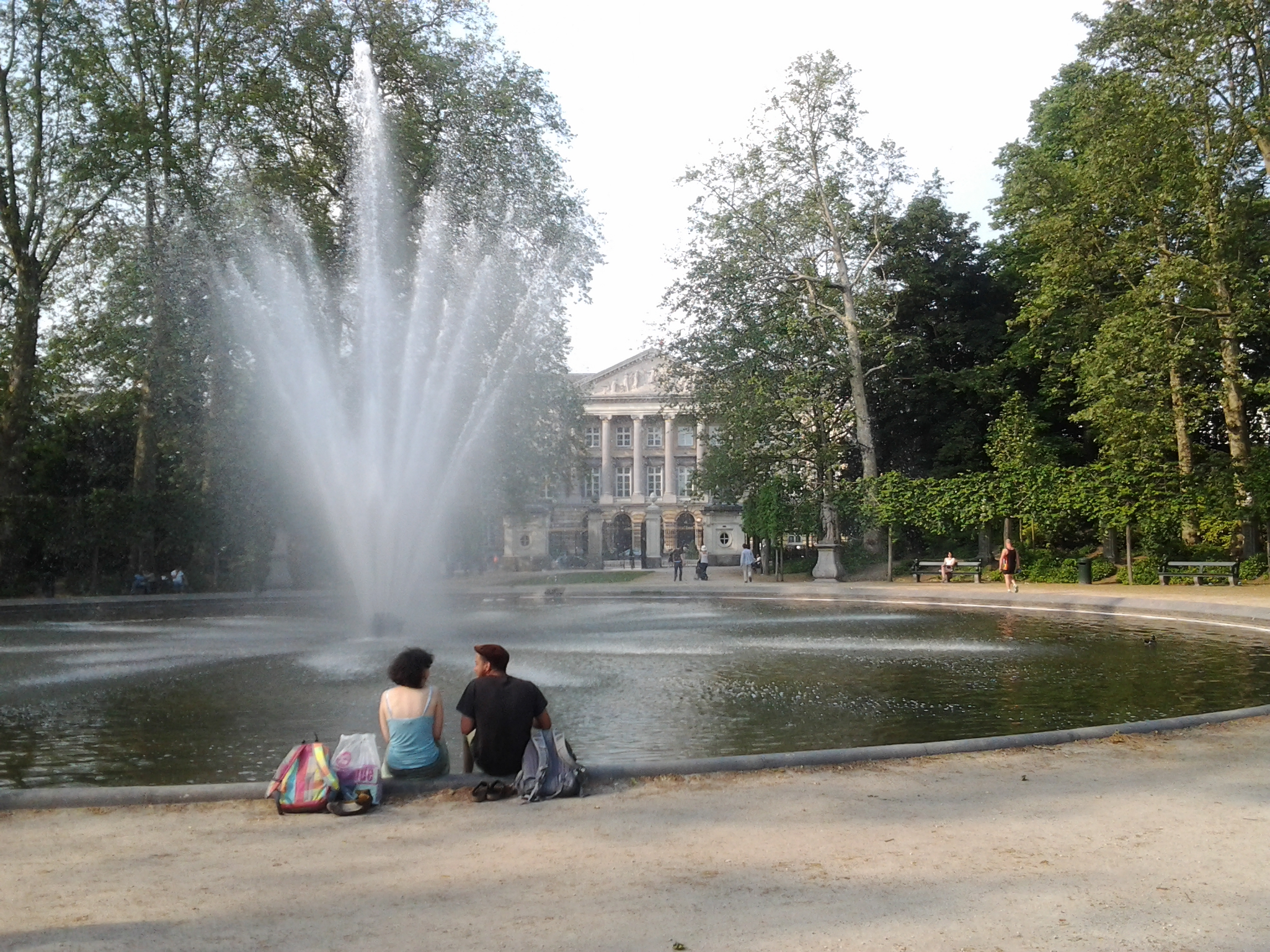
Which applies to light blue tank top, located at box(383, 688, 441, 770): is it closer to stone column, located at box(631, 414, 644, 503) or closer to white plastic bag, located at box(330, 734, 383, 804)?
white plastic bag, located at box(330, 734, 383, 804)

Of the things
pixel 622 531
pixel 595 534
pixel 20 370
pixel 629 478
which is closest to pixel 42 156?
pixel 20 370

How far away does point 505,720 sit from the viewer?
7473 millimetres

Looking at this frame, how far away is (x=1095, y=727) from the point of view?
9.21 meters

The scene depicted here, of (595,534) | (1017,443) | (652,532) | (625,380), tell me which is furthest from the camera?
(625,380)

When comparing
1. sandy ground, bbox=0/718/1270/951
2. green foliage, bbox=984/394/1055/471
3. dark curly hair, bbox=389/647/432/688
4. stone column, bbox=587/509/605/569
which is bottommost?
sandy ground, bbox=0/718/1270/951

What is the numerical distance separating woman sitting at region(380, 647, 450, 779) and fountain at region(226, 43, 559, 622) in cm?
1210

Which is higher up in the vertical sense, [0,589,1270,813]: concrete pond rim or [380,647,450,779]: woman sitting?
[380,647,450,779]: woman sitting

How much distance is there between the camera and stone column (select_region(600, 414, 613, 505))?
10069 centimetres

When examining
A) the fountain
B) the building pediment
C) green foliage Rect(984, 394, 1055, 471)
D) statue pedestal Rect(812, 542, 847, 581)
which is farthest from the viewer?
the building pediment

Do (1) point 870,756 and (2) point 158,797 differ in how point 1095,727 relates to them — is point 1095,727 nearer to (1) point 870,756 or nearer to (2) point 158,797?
(1) point 870,756

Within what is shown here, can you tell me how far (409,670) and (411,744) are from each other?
1.69 feet

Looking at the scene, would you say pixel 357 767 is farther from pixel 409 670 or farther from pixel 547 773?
pixel 547 773

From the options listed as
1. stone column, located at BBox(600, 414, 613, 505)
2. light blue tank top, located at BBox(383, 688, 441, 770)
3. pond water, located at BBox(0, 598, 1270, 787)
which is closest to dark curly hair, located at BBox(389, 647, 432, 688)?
light blue tank top, located at BBox(383, 688, 441, 770)

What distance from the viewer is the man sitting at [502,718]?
24.5 feet
